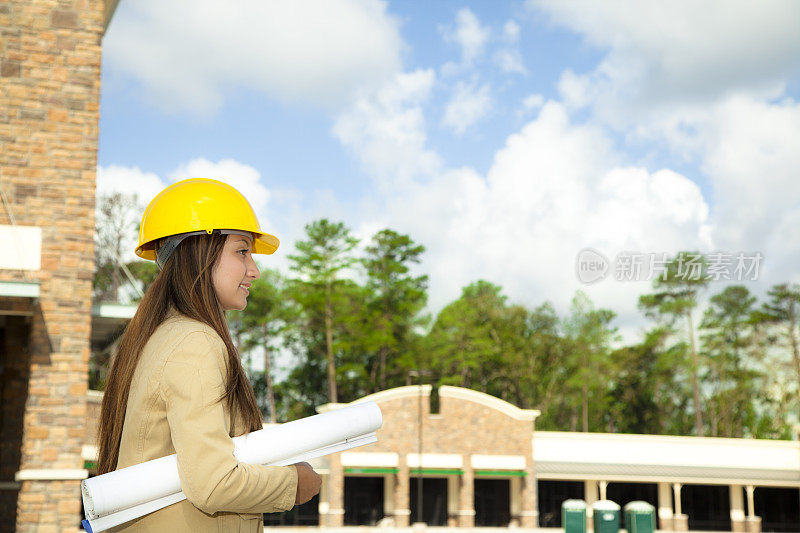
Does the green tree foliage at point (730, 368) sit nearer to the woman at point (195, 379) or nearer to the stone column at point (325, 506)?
the stone column at point (325, 506)

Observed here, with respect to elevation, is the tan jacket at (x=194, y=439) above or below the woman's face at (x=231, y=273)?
below

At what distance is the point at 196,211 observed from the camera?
7.24ft

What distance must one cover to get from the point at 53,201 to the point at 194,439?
32.6ft

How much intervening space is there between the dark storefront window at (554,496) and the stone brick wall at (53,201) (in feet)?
104

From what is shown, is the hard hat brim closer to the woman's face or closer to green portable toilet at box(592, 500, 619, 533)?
the woman's face

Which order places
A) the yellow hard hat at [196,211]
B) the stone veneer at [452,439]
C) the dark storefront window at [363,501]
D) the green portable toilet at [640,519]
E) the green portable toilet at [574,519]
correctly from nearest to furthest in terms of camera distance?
the yellow hard hat at [196,211]
the green portable toilet at [640,519]
the green portable toilet at [574,519]
the stone veneer at [452,439]
the dark storefront window at [363,501]

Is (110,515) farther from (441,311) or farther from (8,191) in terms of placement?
(441,311)

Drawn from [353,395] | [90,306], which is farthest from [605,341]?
[90,306]

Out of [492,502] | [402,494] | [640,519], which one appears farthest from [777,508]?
[402,494]

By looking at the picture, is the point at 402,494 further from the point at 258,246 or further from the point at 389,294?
the point at 258,246

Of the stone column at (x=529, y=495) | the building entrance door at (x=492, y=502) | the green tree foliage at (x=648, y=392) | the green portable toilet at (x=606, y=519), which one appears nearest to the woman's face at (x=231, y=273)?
the green portable toilet at (x=606, y=519)

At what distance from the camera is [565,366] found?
57406 millimetres

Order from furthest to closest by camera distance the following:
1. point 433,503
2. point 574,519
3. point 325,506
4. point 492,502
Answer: point 492,502
point 433,503
point 325,506
point 574,519

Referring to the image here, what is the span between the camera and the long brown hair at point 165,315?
6.99ft
